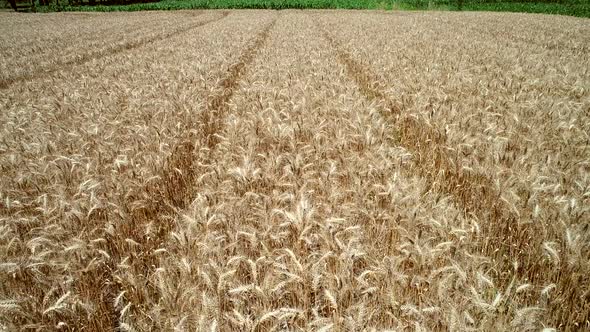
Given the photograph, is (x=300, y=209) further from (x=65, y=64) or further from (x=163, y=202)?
(x=65, y=64)

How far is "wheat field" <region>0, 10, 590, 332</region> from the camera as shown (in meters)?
2.03

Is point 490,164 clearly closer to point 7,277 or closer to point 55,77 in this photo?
point 7,277

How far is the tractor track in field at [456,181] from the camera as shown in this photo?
2.74 metres

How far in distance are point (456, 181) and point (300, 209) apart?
5.94ft

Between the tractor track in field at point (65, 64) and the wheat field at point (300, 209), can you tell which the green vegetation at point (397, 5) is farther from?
the wheat field at point (300, 209)

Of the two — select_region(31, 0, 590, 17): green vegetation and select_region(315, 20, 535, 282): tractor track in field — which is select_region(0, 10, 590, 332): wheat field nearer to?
A: select_region(315, 20, 535, 282): tractor track in field

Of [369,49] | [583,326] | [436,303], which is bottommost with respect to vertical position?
[583,326]

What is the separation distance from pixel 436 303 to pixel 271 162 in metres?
2.18

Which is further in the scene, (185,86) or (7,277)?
(185,86)

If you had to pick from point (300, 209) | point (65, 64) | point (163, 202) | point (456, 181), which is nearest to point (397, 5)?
point (65, 64)

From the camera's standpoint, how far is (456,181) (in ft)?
11.8

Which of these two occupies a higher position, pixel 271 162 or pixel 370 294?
pixel 271 162

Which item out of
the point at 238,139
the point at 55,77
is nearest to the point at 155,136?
the point at 238,139

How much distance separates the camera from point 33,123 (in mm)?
5449
